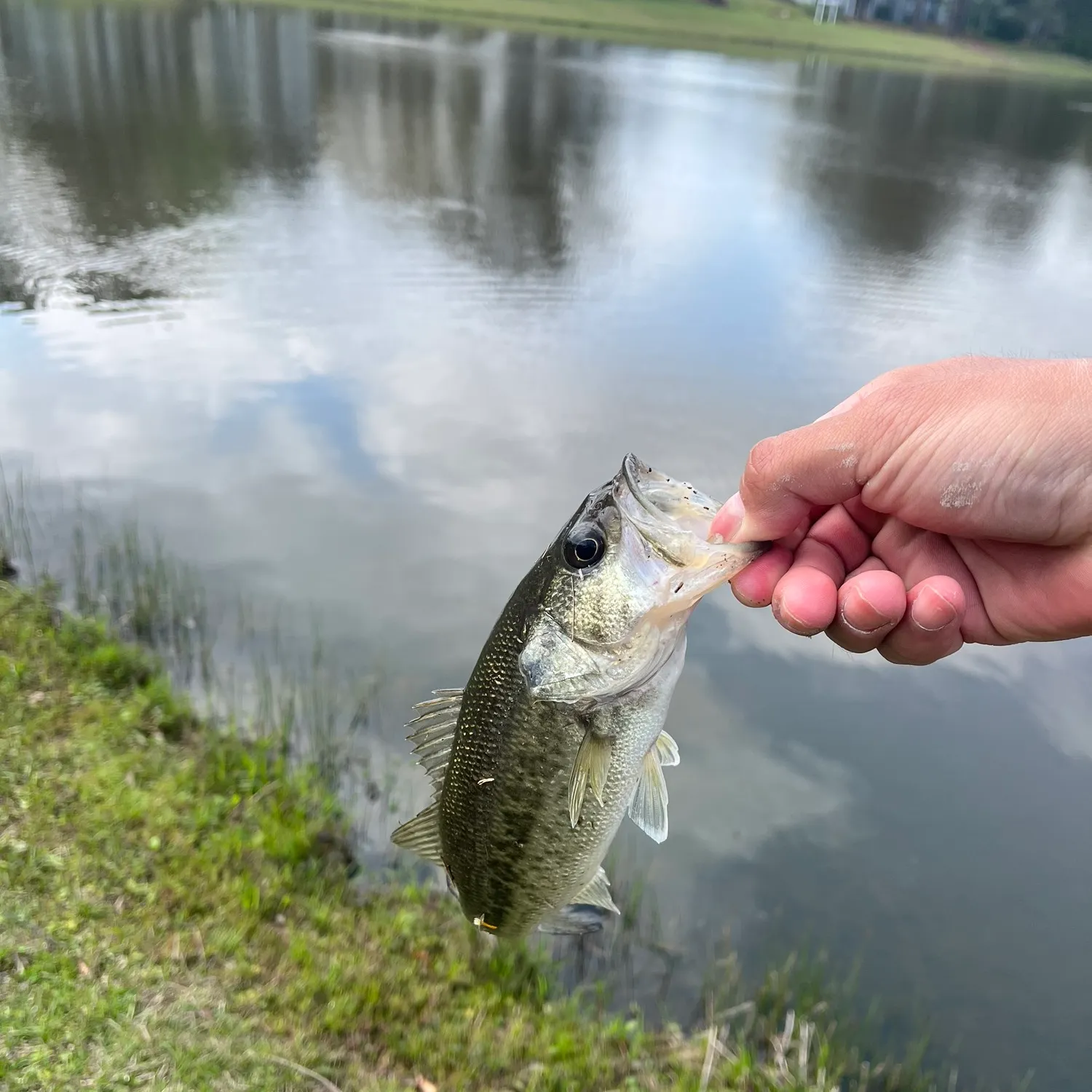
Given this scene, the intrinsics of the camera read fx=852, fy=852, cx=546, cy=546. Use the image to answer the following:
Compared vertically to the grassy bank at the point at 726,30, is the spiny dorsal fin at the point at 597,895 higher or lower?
lower

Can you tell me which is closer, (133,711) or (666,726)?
(133,711)

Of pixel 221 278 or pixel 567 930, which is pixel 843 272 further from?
pixel 567 930

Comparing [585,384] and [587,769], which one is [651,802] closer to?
[587,769]

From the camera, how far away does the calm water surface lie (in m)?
5.39

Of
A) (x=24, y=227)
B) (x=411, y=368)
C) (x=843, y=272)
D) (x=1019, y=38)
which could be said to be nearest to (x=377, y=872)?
(x=411, y=368)

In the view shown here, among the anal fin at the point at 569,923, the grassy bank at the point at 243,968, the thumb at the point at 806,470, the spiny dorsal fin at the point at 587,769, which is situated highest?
the thumb at the point at 806,470

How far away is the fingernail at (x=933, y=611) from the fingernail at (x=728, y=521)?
0.52 meters

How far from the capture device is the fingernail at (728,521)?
7.70 feet

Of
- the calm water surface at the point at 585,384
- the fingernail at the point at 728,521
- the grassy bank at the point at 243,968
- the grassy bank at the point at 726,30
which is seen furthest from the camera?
the grassy bank at the point at 726,30

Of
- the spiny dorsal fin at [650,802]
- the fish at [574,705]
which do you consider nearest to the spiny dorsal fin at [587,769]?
the fish at [574,705]

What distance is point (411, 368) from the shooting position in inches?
423

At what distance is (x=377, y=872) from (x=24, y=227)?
1269 centimetres

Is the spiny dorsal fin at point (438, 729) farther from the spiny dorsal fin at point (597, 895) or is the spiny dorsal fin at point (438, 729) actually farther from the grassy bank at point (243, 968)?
the grassy bank at point (243, 968)

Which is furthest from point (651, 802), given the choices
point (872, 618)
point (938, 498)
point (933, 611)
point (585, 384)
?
point (585, 384)
